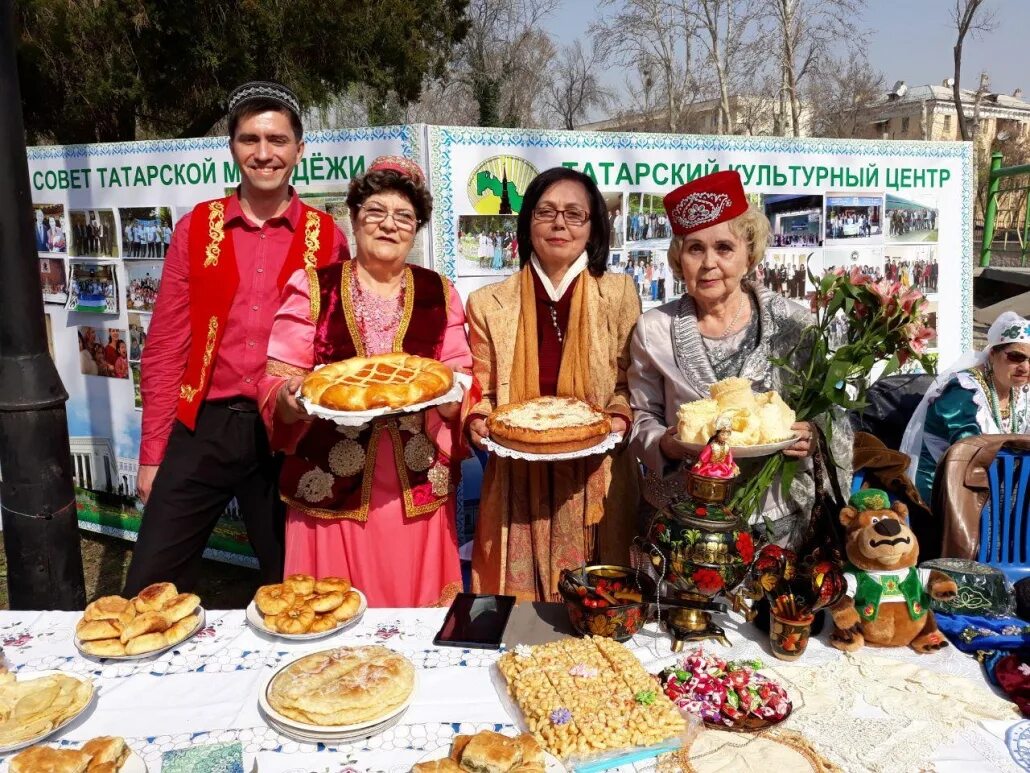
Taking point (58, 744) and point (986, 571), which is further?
point (986, 571)

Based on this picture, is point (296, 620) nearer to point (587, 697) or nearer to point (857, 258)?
point (587, 697)

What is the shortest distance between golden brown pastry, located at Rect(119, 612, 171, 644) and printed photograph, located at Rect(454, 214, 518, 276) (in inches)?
105

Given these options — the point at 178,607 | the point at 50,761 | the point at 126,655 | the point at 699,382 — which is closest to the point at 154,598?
the point at 178,607

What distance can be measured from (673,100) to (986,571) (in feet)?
97.5

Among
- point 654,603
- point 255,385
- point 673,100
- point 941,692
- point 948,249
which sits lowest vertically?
point 941,692

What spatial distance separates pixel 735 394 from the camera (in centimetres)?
202

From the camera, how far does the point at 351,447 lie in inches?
106

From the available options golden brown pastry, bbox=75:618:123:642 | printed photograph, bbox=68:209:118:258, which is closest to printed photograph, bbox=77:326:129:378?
printed photograph, bbox=68:209:118:258

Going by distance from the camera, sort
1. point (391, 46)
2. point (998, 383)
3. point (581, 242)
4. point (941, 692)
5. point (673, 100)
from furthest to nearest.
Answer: point (673, 100), point (391, 46), point (998, 383), point (581, 242), point (941, 692)

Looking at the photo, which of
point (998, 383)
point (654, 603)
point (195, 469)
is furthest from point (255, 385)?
point (998, 383)

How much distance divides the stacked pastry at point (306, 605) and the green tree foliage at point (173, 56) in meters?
14.6

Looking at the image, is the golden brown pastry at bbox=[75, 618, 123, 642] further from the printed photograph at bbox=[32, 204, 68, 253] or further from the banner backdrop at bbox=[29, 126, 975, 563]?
the printed photograph at bbox=[32, 204, 68, 253]

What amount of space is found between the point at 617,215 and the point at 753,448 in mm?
2832

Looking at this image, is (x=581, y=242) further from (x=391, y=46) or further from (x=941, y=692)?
(x=391, y=46)
